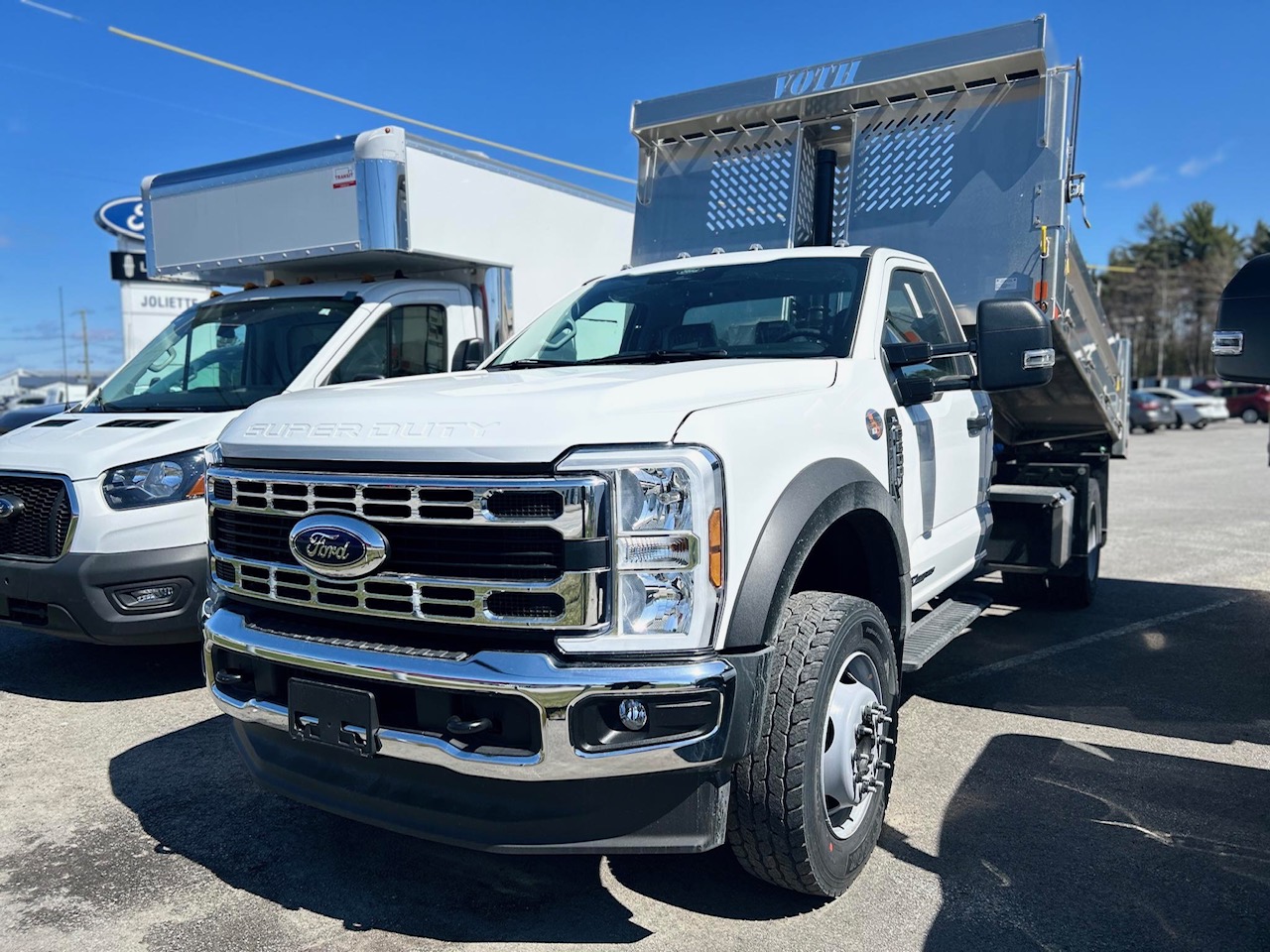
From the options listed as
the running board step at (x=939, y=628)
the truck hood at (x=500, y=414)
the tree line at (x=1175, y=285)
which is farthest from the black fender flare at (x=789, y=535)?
the tree line at (x=1175, y=285)

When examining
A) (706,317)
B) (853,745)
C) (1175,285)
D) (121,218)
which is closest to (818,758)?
(853,745)

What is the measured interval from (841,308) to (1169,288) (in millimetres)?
69283

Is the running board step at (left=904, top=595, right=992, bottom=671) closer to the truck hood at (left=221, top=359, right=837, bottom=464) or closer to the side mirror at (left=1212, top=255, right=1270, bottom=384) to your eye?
the truck hood at (left=221, top=359, right=837, bottom=464)

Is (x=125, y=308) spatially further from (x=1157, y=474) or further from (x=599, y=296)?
(x=1157, y=474)

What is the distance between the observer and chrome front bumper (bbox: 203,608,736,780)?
2523 mm

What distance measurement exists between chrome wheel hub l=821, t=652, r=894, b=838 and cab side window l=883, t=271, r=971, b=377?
1389 mm

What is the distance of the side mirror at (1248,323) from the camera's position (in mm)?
3109

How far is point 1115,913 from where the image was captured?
3.06 meters

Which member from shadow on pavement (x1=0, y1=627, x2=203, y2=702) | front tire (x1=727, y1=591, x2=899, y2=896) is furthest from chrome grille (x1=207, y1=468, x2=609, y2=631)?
shadow on pavement (x1=0, y1=627, x2=203, y2=702)

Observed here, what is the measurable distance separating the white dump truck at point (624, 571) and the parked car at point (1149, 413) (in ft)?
105

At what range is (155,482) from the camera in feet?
16.6

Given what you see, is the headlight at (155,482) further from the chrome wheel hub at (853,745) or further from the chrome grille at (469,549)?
the chrome wheel hub at (853,745)

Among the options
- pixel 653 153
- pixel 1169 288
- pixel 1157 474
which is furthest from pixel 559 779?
pixel 1169 288

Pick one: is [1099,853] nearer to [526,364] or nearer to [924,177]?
[526,364]
